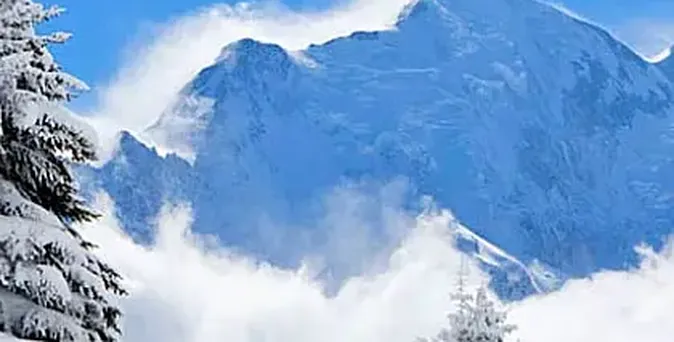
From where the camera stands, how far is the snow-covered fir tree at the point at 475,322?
1759 cm

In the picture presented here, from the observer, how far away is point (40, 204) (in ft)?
29.2

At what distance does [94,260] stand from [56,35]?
1.38 m

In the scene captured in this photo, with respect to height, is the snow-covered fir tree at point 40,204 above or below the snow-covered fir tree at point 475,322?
below

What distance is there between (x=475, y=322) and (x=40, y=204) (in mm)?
9584

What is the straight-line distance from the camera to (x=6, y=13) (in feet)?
28.4

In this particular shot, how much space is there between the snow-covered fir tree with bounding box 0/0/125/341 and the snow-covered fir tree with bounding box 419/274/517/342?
9.03 m

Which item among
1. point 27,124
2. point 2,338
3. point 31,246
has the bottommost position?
point 2,338

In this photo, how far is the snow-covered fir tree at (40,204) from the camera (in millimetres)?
8047

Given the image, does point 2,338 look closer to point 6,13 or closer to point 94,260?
point 94,260

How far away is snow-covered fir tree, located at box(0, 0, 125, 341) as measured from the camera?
26.4 ft

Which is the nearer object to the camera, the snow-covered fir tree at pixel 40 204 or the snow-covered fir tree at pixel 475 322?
the snow-covered fir tree at pixel 40 204

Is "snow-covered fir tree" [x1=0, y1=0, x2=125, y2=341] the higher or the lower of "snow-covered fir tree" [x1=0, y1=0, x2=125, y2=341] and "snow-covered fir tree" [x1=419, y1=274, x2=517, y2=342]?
the lower

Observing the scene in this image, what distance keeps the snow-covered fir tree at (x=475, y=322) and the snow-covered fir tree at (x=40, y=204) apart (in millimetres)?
9027

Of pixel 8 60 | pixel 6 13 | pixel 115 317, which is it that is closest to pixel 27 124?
pixel 8 60
